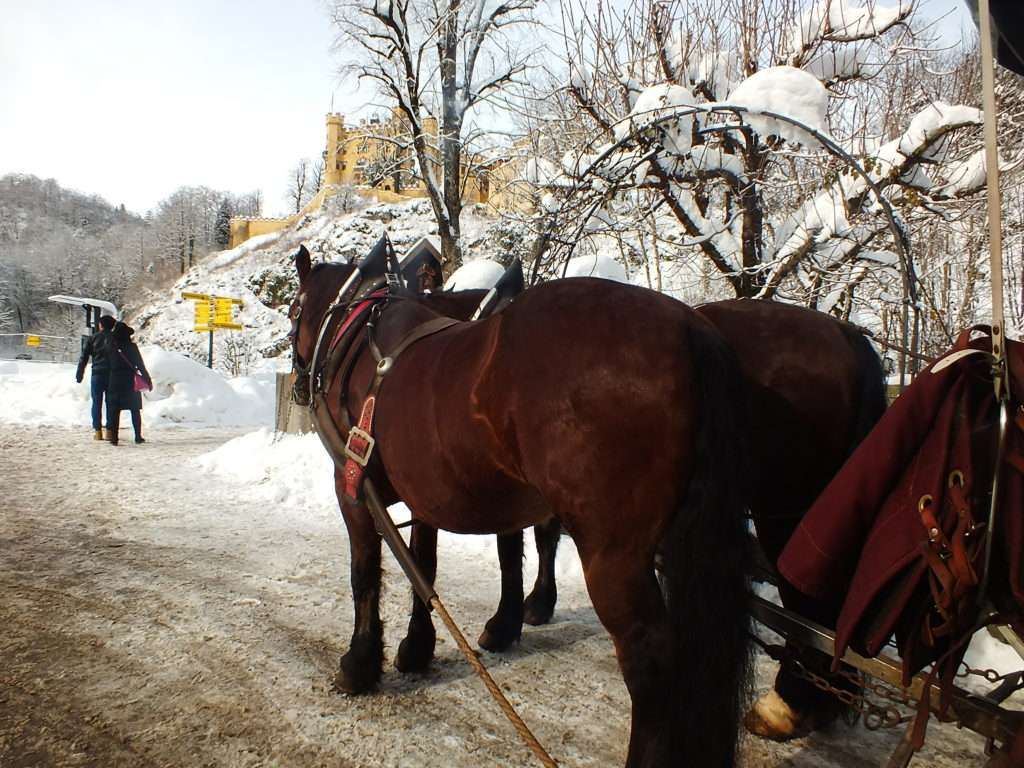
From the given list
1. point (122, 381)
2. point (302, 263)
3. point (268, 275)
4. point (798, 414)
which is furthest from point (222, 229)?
point (798, 414)

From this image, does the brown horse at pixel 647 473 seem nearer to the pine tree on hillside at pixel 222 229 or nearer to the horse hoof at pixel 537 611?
the horse hoof at pixel 537 611

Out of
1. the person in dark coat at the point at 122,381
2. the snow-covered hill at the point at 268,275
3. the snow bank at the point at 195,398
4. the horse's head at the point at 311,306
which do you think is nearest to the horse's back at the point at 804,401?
the horse's head at the point at 311,306

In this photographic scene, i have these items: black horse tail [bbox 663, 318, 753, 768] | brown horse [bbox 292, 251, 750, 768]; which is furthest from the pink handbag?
black horse tail [bbox 663, 318, 753, 768]

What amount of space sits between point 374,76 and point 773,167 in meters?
11.0

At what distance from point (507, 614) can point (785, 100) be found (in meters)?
3.31

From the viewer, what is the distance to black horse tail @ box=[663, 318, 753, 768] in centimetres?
171

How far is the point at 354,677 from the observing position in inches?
108

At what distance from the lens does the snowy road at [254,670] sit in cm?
233

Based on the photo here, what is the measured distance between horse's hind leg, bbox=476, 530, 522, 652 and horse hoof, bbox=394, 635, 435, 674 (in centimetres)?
39

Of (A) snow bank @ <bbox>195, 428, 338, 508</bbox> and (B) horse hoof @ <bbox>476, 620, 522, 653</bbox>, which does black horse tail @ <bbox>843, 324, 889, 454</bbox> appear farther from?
(A) snow bank @ <bbox>195, 428, 338, 508</bbox>

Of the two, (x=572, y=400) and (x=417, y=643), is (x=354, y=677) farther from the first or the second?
(x=572, y=400)

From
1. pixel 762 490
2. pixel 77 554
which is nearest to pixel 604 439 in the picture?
pixel 762 490

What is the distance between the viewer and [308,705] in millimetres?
2613

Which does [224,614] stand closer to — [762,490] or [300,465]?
[762,490]
